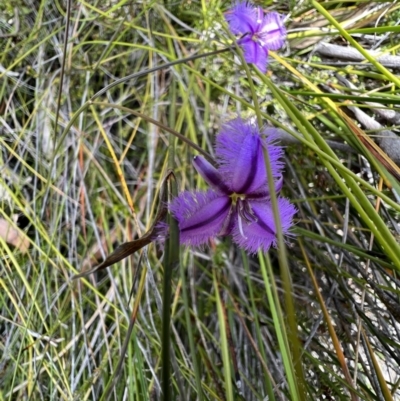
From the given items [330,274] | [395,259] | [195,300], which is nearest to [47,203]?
[195,300]

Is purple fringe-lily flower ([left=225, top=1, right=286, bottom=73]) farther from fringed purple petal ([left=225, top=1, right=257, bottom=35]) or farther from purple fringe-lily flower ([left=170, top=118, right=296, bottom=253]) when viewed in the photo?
purple fringe-lily flower ([left=170, top=118, right=296, bottom=253])

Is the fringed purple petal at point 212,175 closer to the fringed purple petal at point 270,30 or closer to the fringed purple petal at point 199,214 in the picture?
the fringed purple petal at point 199,214

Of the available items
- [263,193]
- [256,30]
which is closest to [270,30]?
[256,30]

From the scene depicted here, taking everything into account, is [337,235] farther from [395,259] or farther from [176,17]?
[176,17]

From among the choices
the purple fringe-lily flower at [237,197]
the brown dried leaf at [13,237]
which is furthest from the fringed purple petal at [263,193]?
the brown dried leaf at [13,237]

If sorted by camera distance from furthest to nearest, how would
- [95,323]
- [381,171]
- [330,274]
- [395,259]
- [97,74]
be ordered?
1. [97,74]
2. [95,323]
3. [330,274]
4. [381,171]
5. [395,259]

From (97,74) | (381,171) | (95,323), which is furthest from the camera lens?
(97,74)
